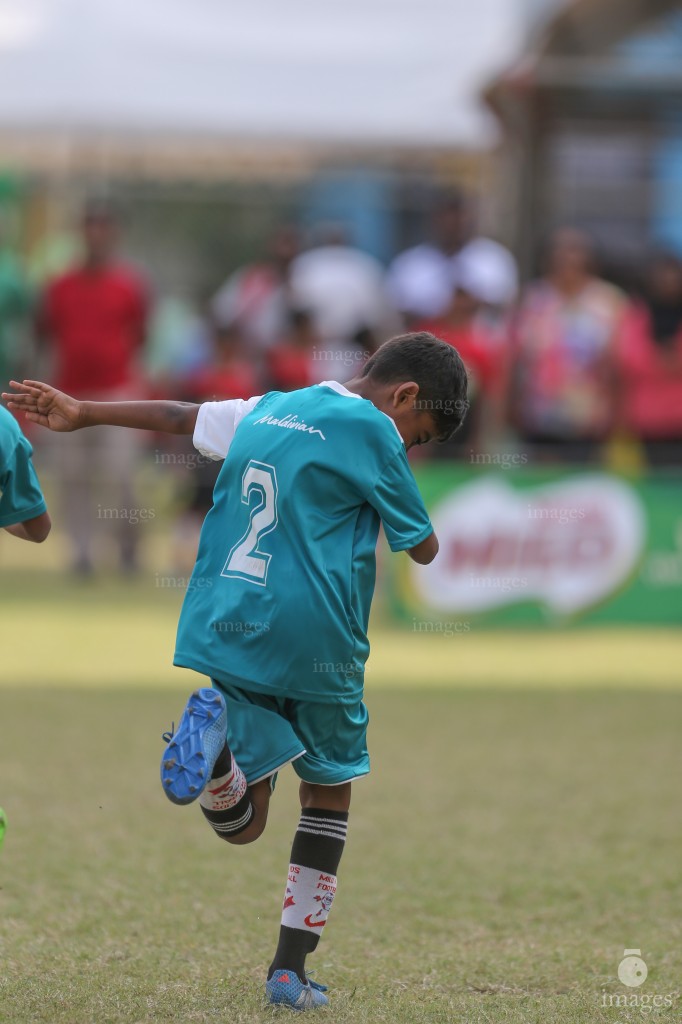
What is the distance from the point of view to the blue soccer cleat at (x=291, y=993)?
3.37 metres

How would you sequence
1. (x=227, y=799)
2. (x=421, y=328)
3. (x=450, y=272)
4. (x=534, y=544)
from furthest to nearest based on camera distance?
(x=450, y=272), (x=421, y=328), (x=534, y=544), (x=227, y=799)

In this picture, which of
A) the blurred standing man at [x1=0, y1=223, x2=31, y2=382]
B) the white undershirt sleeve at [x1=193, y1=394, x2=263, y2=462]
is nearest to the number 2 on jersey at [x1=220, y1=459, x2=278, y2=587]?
the white undershirt sleeve at [x1=193, y1=394, x2=263, y2=462]

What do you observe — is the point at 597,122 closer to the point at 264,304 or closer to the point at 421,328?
the point at 421,328

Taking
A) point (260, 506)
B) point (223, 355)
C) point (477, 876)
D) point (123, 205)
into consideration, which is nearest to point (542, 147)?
point (223, 355)

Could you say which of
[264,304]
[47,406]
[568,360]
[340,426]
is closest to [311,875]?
[340,426]

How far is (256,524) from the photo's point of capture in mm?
3434

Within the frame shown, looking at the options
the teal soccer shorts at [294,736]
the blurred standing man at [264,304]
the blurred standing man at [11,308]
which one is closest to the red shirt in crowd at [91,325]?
the blurred standing man at [11,308]

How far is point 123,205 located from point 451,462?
1135 cm

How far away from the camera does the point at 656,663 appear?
341 inches

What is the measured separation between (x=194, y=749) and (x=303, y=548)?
50 centimetres

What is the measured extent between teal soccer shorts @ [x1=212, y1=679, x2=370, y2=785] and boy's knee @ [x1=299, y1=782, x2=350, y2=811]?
4cm

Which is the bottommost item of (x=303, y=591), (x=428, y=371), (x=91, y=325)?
(x=303, y=591)

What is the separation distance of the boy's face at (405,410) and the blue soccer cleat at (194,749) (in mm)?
743

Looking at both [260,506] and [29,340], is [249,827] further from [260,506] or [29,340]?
[29,340]
